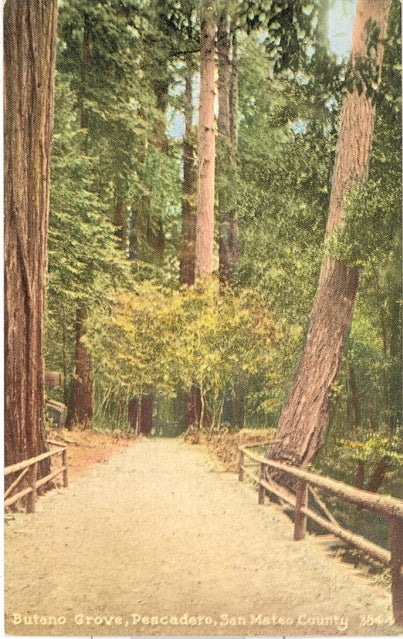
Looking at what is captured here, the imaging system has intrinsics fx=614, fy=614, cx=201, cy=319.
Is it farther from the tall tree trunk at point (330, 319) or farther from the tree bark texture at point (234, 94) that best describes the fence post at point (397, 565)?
the tree bark texture at point (234, 94)

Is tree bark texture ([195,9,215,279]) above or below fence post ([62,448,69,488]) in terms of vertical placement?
above

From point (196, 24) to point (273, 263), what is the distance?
184 cm

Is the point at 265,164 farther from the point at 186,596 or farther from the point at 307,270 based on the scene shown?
the point at 186,596

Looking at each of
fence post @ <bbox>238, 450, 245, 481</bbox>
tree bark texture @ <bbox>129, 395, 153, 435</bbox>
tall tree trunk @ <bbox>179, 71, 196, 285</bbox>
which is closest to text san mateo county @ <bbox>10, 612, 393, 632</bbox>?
fence post @ <bbox>238, 450, 245, 481</bbox>

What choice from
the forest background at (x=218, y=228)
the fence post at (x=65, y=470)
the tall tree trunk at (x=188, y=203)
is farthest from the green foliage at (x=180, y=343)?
the fence post at (x=65, y=470)

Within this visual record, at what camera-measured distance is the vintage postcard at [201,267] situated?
4.29 metres

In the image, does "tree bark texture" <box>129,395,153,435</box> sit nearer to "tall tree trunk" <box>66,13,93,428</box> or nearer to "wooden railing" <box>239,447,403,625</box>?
"tall tree trunk" <box>66,13,93,428</box>

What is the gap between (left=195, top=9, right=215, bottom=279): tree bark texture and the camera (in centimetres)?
450

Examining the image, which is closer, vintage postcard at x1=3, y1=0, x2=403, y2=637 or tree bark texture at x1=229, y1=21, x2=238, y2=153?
vintage postcard at x1=3, y1=0, x2=403, y2=637

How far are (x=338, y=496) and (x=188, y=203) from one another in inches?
92.1

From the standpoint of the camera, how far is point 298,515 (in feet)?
13.8

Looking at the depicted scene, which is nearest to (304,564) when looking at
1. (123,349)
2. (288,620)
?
(288,620)

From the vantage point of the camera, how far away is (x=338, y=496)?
3.88 metres

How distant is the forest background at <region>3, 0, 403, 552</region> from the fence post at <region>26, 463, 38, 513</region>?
43 centimetres
